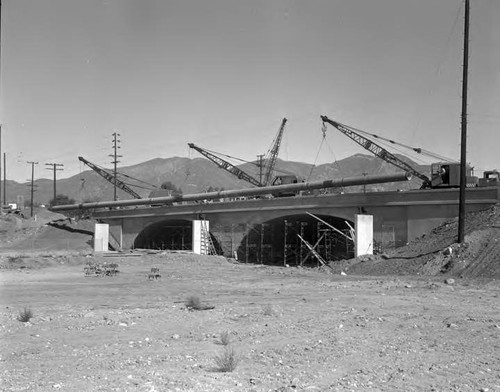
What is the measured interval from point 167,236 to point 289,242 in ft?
73.2

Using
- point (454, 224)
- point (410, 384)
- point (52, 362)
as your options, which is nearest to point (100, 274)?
point (454, 224)

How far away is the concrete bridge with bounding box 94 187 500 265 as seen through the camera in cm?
4022

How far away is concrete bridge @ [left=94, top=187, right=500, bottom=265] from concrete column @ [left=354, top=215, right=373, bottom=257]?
3.82ft

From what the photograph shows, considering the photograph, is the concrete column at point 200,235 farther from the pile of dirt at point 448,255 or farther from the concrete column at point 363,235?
the pile of dirt at point 448,255

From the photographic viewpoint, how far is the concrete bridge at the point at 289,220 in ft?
132

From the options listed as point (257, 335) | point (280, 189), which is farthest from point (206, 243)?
point (257, 335)

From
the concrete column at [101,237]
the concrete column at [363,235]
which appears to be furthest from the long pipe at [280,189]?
the concrete column at [363,235]

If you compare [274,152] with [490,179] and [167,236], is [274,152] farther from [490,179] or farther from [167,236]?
[490,179]

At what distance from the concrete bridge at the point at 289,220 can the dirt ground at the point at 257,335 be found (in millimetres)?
11258

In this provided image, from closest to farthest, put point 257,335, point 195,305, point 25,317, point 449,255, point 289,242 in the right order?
point 257,335 < point 25,317 < point 195,305 < point 449,255 < point 289,242

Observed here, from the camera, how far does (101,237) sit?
69.2m

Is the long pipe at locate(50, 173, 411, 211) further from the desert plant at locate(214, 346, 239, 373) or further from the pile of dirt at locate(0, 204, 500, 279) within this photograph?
the desert plant at locate(214, 346, 239, 373)

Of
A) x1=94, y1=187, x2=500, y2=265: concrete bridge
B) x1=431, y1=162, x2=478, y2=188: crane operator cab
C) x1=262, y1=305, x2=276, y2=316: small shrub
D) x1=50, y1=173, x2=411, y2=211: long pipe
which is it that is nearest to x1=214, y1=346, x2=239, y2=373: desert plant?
x1=262, y1=305, x2=276, y2=316: small shrub

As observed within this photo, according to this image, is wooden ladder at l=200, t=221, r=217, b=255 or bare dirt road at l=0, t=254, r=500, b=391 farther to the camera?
wooden ladder at l=200, t=221, r=217, b=255
